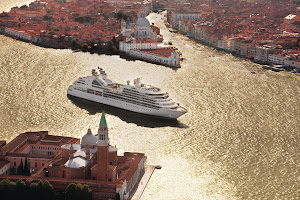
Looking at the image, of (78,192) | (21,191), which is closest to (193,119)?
(78,192)

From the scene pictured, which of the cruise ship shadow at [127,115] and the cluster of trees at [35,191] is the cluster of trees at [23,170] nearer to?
the cluster of trees at [35,191]

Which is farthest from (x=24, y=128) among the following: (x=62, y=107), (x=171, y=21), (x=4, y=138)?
(x=171, y=21)

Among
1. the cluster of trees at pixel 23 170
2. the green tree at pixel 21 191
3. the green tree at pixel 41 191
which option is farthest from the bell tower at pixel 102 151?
the cluster of trees at pixel 23 170

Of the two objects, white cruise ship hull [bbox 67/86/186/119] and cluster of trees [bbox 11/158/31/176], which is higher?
white cruise ship hull [bbox 67/86/186/119]

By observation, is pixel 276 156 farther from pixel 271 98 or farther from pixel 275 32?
pixel 275 32

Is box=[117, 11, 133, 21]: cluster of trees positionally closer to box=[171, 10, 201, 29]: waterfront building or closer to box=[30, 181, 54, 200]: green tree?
box=[171, 10, 201, 29]: waterfront building

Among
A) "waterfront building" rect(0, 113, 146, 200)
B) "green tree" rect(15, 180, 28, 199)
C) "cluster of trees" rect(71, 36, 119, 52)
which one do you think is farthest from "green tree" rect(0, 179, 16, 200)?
"cluster of trees" rect(71, 36, 119, 52)
